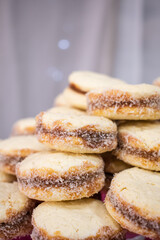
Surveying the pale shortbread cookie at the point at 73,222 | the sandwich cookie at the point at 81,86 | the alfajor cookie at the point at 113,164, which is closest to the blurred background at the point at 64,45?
the sandwich cookie at the point at 81,86

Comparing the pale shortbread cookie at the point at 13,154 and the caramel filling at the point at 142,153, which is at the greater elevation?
the caramel filling at the point at 142,153

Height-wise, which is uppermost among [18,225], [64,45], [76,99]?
[64,45]

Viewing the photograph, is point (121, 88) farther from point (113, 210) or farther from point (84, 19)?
point (84, 19)

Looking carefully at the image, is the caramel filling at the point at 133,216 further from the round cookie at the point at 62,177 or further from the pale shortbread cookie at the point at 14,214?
the pale shortbread cookie at the point at 14,214

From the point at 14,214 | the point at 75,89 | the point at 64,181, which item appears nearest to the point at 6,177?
the point at 14,214

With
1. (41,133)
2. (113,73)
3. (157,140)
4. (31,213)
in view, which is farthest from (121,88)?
(113,73)

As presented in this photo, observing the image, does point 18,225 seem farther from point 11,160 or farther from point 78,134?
point 78,134

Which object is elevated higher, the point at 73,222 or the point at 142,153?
the point at 142,153

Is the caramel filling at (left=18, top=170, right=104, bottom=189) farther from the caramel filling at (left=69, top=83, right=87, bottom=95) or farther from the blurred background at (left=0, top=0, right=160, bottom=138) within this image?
the blurred background at (left=0, top=0, right=160, bottom=138)
